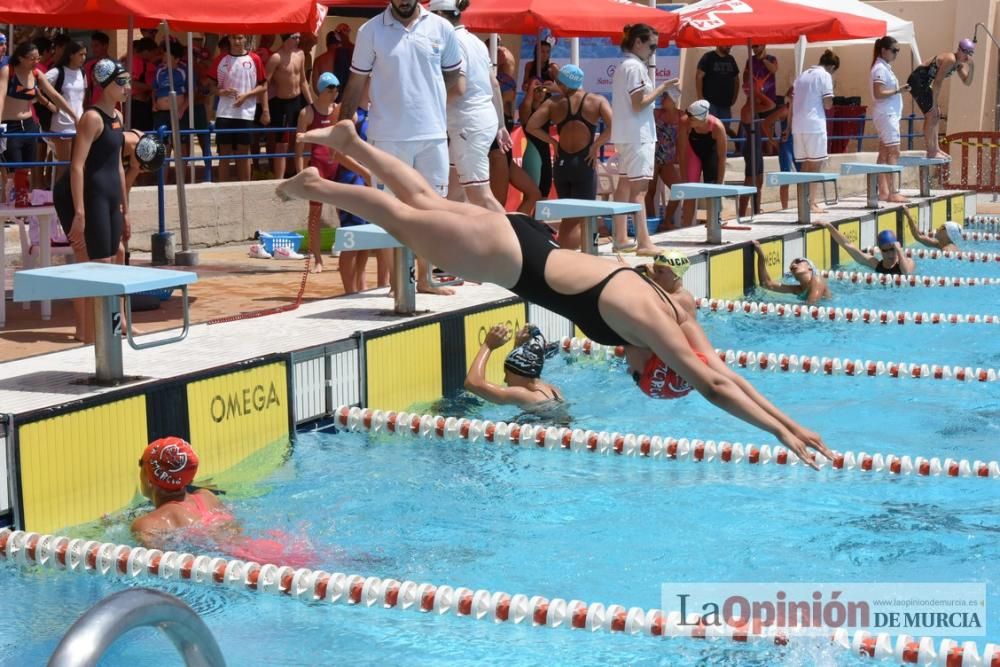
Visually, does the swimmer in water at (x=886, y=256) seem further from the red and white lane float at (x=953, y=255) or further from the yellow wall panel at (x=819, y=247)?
the yellow wall panel at (x=819, y=247)

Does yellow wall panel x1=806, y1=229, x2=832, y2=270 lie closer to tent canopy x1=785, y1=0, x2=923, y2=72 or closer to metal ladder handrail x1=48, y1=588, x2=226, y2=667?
tent canopy x1=785, y1=0, x2=923, y2=72

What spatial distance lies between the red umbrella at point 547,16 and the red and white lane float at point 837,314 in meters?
3.27

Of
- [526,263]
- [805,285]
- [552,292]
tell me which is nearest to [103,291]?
[526,263]

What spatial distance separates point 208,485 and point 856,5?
1227 cm

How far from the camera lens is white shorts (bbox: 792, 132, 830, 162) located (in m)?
13.7

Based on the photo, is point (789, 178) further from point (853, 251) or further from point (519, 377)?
point (519, 377)

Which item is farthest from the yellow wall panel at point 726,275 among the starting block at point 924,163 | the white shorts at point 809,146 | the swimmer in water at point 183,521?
the swimmer in water at point 183,521

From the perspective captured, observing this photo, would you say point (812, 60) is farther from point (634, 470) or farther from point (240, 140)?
point (634, 470)

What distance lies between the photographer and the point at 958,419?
7312mm

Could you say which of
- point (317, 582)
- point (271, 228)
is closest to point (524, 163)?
point (271, 228)

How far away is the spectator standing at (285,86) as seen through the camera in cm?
1329

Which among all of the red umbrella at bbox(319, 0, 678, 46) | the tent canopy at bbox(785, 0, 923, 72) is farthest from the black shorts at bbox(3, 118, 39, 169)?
the tent canopy at bbox(785, 0, 923, 72)

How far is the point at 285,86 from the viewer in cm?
1345

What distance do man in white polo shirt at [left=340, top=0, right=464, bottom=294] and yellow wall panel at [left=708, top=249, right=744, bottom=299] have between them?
3555 millimetres
